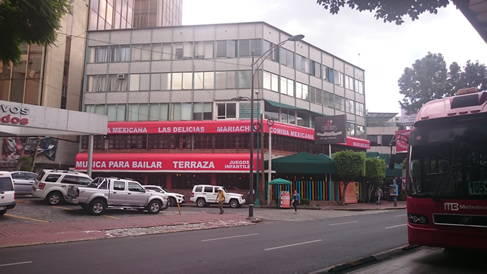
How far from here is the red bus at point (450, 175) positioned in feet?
23.3

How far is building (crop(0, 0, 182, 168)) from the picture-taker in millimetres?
38781

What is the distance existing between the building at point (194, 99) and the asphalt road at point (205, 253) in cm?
2080

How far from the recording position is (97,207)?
19.2 meters

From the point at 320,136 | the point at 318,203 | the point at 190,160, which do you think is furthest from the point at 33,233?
the point at 320,136

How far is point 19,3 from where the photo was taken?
7496 millimetres

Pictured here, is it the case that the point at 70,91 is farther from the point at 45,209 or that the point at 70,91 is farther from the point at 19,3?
the point at 19,3

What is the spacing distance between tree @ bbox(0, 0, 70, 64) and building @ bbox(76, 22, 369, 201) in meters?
25.7

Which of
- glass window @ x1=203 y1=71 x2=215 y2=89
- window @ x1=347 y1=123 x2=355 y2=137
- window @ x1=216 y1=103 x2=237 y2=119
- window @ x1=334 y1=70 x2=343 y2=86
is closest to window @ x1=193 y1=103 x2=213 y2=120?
window @ x1=216 y1=103 x2=237 y2=119

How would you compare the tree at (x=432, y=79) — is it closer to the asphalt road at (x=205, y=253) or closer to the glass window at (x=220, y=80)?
the glass window at (x=220, y=80)

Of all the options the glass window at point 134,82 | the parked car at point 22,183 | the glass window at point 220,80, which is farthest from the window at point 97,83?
the parked car at point 22,183

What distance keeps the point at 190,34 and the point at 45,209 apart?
25.4 meters

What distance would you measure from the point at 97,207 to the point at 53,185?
3.75 meters

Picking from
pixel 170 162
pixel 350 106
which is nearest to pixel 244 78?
pixel 170 162

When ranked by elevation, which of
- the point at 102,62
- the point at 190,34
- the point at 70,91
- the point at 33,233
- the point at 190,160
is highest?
the point at 190,34
